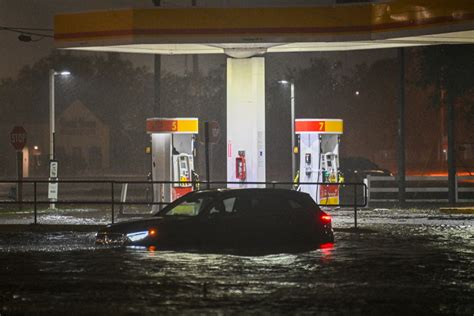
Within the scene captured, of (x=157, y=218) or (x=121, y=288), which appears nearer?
(x=121, y=288)

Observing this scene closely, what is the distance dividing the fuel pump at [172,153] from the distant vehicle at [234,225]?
12118 mm

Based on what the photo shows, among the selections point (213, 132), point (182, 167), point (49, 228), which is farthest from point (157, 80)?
point (49, 228)

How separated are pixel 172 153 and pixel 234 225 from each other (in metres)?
14.0

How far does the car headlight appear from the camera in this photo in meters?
16.3

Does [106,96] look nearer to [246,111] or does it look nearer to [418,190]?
[418,190]

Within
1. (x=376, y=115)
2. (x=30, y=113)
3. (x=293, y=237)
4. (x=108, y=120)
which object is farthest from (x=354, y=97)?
(x=293, y=237)

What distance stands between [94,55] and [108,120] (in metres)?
7.23

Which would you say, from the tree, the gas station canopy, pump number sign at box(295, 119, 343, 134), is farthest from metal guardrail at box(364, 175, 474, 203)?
the tree

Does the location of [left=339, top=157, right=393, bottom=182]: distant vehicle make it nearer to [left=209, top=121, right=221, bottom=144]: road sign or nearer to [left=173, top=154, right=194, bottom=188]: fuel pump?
[left=173, top=154, right=194, bottom=188]: fuel pump

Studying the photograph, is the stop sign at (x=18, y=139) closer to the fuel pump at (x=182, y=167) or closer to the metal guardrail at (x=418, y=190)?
the fuel pump at (x=182, y=167)

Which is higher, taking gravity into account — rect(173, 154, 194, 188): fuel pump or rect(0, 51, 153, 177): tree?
rect(0, 51, 153, 177): tree

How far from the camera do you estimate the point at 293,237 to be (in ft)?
55.3

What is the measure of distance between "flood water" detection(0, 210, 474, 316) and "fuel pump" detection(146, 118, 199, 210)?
9.66 m

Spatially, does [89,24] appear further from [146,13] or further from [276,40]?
[276,40]
